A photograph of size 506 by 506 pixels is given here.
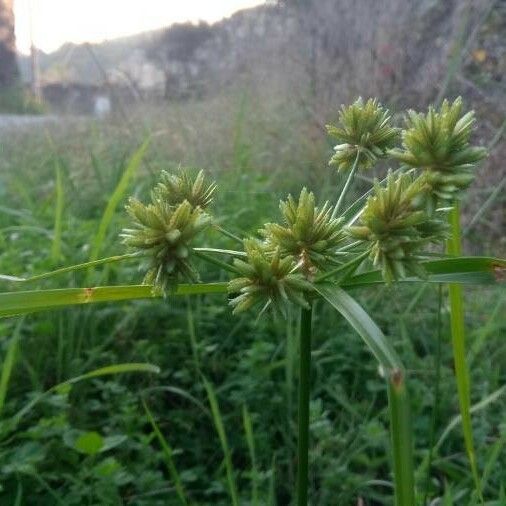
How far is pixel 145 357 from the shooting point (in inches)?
58.4

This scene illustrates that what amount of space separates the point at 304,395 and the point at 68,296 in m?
0.18

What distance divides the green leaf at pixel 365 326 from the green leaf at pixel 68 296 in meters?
0.08

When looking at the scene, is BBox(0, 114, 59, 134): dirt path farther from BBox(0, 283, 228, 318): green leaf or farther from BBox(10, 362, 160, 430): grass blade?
BBox(0, 283, 228, 318): green leaf

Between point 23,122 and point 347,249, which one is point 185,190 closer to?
point 347,249

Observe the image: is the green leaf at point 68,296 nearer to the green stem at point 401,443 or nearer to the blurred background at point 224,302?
the green stem at point 401,443

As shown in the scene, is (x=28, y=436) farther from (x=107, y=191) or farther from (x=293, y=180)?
(x=293, y=180)

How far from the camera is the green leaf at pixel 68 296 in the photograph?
51cm

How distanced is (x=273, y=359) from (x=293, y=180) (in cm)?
109

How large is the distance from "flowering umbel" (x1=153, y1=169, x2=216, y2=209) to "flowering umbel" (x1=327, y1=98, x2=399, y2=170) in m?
0.11

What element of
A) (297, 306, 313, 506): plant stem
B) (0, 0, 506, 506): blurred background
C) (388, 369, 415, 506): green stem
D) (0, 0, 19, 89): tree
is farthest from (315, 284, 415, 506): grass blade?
(0, 0, 19, 89): tree

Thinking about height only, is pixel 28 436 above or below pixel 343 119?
below

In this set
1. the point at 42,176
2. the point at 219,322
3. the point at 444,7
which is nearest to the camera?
the point at 219,322

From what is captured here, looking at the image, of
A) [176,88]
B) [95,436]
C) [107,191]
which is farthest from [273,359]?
[176,88]

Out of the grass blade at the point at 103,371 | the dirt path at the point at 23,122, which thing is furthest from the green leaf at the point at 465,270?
the dirt path at the point at 23,122
